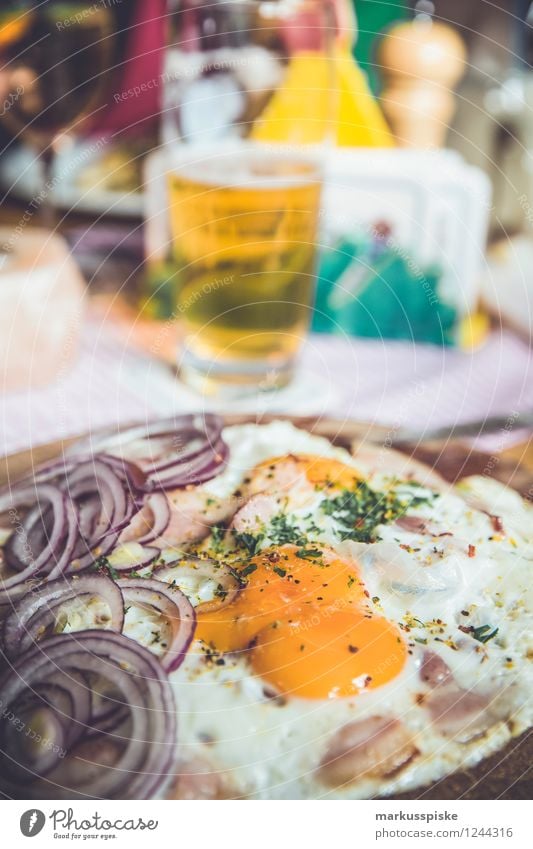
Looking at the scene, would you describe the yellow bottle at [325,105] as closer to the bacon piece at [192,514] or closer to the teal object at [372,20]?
Answer: the teal object at [372,20]

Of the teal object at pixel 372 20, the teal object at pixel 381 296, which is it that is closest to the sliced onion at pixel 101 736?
the teal object at pixel 381 296

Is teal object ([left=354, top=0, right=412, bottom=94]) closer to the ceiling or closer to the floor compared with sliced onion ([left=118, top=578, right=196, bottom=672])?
closer to the ceiling

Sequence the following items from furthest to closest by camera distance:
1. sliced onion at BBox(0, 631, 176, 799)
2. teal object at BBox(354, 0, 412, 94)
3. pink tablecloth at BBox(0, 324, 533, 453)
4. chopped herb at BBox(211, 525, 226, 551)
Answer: teal object at BBox(354, 0, 412, 94) < pink tablecloth at BBox(0, 324, 533, 453) < chopped herb at BBox(211, 525, 226, 551) < sliced onion at BBox(0, 631, 176, 799)

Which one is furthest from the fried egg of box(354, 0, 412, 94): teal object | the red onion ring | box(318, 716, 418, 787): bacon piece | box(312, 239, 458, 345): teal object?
box(354, 0, 412, 94): teal object

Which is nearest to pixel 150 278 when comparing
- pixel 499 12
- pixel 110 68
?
pixel 110 68

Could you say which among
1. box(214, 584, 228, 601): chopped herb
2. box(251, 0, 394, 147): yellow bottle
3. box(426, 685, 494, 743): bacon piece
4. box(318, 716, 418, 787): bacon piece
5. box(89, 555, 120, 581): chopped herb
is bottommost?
box(318, 716, 418, 787): bacon piece

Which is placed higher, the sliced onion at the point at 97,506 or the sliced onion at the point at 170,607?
the sliced onion at the point at 97,506

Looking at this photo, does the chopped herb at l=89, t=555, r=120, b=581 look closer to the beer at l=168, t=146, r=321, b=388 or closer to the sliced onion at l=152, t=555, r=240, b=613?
the sliced onion at l=152, t=555, r=240, b=613
